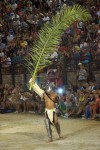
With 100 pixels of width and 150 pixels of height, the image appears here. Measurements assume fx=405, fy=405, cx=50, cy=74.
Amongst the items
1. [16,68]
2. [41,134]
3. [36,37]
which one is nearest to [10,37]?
[36,37]

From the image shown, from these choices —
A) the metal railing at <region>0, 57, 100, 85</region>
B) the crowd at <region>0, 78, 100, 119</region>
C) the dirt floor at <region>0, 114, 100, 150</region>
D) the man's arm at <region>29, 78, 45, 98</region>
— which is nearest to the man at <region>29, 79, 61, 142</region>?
the man's arm at <region>29, 78, 45, 98</region>

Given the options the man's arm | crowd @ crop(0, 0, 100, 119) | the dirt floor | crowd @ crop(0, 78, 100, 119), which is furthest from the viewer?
crowd @ crop(0, 0, 100, 119)

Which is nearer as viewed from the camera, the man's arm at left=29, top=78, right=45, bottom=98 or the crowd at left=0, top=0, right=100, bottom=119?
the man's arm at left=29, top=78, right=45, bottom=98

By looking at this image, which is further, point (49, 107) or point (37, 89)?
point (49, 107)

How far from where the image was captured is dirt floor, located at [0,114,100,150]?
36.9ft

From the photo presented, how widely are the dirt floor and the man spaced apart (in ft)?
1.41

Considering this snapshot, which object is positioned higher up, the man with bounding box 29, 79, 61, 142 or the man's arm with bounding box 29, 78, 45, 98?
the man's arm with bounding box 29, 78, 45, 98

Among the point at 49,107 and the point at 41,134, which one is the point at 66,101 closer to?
the point at 41,134

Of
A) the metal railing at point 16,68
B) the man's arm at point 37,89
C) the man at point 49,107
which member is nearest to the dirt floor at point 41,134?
the man at point 49,107

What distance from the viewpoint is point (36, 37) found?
21359 millimetres

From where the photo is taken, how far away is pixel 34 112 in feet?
60.4

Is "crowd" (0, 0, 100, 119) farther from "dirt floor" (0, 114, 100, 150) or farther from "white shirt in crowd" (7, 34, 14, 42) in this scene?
"dirt floor" (0, 114, 100, 150)

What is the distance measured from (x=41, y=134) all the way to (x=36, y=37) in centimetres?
897

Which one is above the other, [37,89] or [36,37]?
[36,37]
